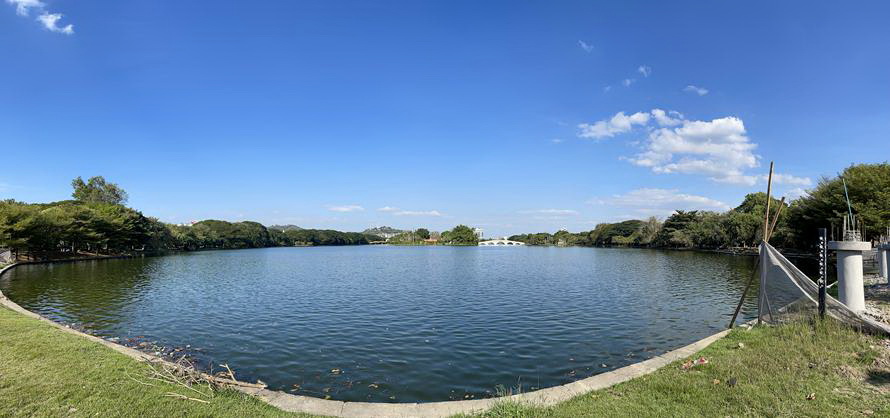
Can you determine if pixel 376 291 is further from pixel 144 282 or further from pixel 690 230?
pixel 690 230

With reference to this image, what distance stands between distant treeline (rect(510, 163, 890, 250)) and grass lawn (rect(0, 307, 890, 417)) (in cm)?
1893

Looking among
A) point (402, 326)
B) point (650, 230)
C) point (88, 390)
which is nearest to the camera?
point (88, 390)

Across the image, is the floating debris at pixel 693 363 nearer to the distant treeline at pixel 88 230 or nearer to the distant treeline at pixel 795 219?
the distant treeline at pixel 795 219

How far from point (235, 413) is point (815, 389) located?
8895 mm

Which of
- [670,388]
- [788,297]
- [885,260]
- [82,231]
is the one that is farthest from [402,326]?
A: [82,231]

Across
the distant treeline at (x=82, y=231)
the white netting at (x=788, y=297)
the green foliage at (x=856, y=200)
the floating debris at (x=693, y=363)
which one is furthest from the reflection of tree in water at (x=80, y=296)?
the green foliage at (x=856, y=200)

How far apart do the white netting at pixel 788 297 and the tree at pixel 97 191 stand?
110 meters

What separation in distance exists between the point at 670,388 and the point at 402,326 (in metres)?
10.7

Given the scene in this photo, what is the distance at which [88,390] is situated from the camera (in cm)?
713

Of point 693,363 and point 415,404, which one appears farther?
point 693,363

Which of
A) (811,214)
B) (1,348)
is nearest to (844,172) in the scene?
(811,214)

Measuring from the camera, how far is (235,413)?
6.48 m

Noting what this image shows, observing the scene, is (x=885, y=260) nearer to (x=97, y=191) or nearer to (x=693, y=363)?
(x=693, y=363)

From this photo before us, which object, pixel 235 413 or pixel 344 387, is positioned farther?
pixel 344 387
